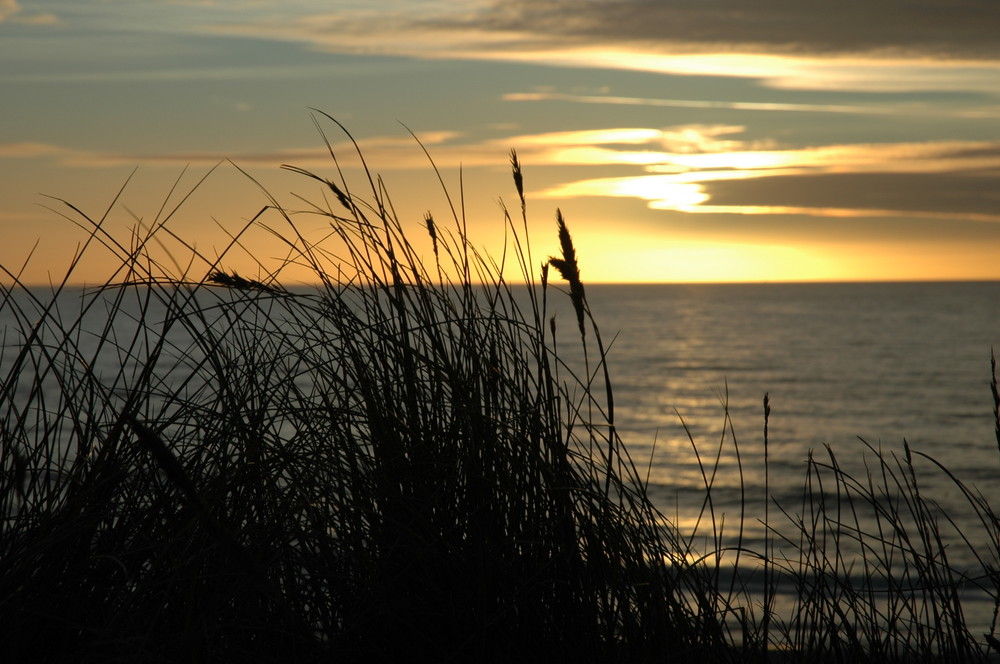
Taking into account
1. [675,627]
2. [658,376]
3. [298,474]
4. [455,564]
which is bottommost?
[658,376]

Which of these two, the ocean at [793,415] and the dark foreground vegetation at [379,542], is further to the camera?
the ocean at [793,415]

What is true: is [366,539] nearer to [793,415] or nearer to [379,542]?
[379,542]

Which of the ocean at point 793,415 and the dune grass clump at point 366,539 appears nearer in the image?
the dune grass clump at point 366,539

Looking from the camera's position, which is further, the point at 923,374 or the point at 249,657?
the point at 923,374

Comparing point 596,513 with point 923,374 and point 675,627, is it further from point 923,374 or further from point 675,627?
point 923,374

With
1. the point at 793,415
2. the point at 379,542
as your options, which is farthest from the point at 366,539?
the point at 793,415

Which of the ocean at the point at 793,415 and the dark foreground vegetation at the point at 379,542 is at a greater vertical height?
the dark foreground vegetation at the point at 379,542

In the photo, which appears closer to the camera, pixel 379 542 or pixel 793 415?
pixel 379 542

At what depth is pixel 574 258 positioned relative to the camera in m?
1.98

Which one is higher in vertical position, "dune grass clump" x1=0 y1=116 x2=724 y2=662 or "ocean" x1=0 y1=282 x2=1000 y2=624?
"dune grass clump" x1=0 y1=116 x2=724 y2=662

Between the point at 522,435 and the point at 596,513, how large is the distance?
0.24 meters

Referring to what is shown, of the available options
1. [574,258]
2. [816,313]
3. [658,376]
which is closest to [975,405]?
[658,376]

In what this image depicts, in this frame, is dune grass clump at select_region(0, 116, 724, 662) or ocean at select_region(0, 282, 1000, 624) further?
ocean at select_region(0, 282, 1000, 624)

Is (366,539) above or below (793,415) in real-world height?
above
